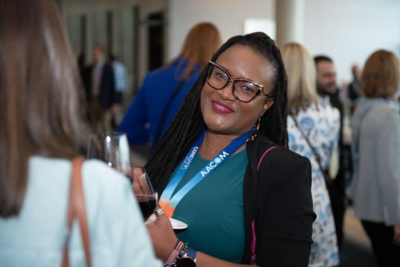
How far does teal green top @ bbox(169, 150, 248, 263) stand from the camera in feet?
6.31

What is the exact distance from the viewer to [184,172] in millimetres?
2098

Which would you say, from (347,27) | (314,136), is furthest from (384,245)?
(347,27)

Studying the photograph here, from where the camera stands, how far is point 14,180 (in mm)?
1113

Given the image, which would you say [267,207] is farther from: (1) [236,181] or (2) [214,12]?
(2) [214,12]

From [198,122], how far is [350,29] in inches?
499

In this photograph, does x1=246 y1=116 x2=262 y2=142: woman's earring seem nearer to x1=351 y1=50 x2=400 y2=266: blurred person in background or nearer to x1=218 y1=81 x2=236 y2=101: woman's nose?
x1=218 y1=81 x2=236 y2=101: woman's nose

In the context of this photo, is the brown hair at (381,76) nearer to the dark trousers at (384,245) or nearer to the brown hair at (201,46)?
the dark trousers at (384,245)

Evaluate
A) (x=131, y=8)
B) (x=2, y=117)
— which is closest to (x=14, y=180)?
(x=2, y=117)

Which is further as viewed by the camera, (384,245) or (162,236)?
(384,245)

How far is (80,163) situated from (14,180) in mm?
131

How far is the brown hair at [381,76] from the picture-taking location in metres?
4.44

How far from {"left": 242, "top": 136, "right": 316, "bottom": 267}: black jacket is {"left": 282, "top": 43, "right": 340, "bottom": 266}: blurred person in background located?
1.90m

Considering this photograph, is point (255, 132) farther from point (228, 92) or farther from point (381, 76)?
point (381, 76)

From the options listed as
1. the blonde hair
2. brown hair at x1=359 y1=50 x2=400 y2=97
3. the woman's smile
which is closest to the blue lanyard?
the woman's smile
